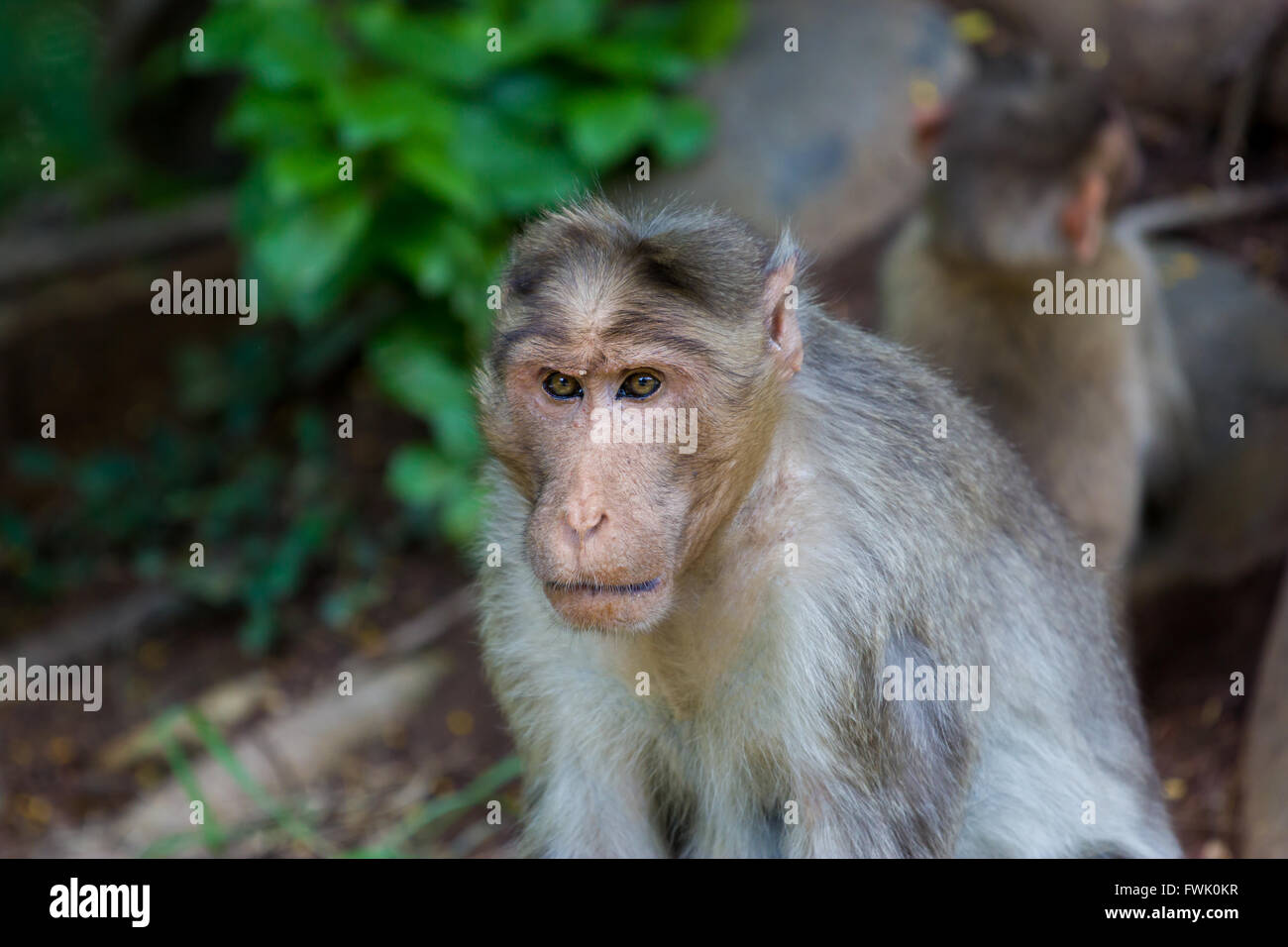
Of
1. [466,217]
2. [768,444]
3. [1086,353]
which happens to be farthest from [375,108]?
[768,444]

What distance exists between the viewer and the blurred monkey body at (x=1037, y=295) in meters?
6.56

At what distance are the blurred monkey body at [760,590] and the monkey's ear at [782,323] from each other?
0.4 inches

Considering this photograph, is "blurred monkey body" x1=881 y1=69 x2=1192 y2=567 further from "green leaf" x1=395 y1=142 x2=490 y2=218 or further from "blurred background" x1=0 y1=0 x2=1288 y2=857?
"green leaf" x1=395 y1=142 x2=490 y2=218

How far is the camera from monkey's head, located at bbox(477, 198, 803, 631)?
351 cm

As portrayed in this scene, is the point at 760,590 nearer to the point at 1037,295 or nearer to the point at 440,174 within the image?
the point at 1037,295

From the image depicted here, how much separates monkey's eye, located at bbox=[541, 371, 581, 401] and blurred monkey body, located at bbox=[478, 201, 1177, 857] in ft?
0.04

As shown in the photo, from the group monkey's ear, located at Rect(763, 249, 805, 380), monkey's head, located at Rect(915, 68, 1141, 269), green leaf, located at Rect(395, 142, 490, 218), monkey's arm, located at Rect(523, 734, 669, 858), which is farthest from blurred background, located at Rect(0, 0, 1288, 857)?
monkey's ear, located at Rect(763, 249, 805, 380)

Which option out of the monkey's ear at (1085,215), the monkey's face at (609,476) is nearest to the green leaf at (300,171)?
the monkey's ear at (1085,215)

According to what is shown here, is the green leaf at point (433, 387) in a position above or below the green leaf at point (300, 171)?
below

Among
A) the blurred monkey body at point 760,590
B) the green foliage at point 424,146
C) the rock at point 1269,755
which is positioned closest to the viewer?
the blurred monkey body at point 760,590

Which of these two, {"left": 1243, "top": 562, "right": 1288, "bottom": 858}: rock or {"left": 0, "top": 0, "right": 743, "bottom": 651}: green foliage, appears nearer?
{"left": 1243, "top": 562, "right": 1288, "bottom": 858}: rock

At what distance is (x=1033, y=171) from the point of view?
6.54 metres

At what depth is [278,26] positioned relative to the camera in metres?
7.46

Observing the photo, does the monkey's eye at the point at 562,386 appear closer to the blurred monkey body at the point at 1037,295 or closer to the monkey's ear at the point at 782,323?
the monkey's ear at the point at 782,323
